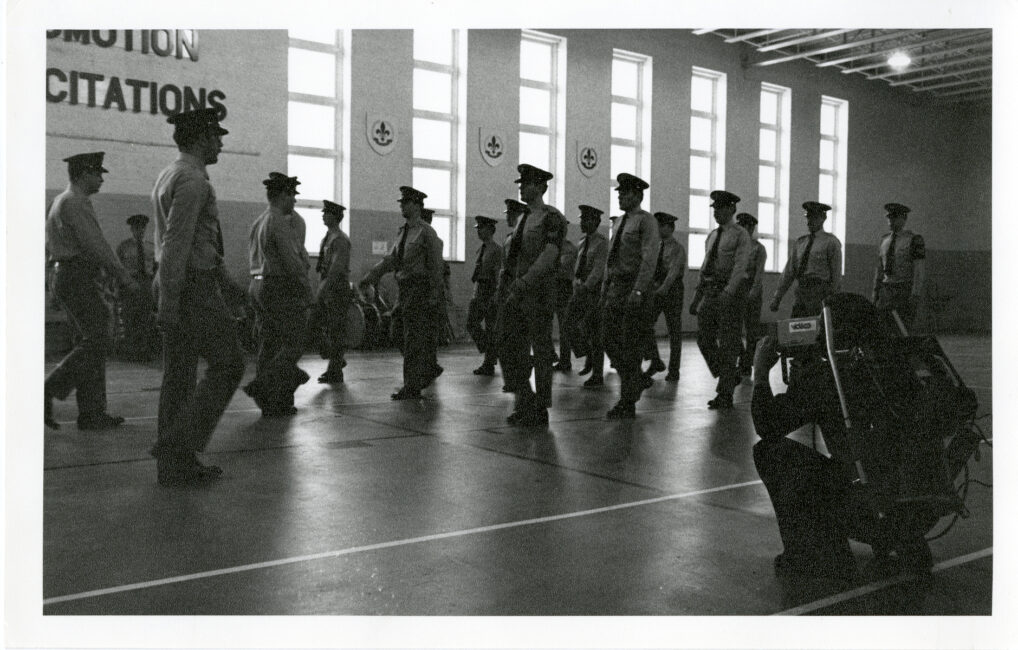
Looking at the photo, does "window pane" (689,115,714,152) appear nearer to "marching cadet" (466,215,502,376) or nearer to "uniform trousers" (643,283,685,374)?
"uniform trousers" (643,283,685,374)

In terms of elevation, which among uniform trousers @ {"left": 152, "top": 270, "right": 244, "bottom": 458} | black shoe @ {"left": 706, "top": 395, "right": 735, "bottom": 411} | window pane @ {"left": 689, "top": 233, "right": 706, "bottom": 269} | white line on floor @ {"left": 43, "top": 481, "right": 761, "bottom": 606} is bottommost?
white line on floor @ {"left": 43, "top": 481, "right": 761, "bottom": 606}

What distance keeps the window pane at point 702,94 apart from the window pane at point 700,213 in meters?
1.60

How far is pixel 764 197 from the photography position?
16578 millimetres

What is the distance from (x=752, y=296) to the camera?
24.5 ft

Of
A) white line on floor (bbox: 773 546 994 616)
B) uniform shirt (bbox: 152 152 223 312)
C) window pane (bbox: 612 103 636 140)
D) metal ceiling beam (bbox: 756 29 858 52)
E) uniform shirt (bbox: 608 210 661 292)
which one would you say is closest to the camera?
white line on floor (bbox: 773 546 994 616)

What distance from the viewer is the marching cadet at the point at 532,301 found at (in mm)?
5551

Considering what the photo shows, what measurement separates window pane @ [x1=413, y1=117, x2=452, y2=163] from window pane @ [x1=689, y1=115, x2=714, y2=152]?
4.98 metres

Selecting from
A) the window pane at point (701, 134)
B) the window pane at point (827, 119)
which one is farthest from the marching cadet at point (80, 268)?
the window pane at point (827, 119)

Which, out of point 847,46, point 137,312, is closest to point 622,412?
point 137,312

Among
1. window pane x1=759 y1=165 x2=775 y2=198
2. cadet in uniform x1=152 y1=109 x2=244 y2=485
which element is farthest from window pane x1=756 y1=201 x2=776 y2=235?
cadet in uniform x1=152 y1=109 x2=244 y2=485

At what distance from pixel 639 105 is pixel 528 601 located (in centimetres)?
1358

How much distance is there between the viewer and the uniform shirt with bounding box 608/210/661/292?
6133 mm

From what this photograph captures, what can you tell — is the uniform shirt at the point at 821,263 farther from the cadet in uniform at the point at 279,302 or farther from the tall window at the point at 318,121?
the tall window at the point at 318,121

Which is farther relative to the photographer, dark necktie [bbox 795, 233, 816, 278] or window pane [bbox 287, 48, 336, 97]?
window pane [bbox 287, 48, 336, 97]
